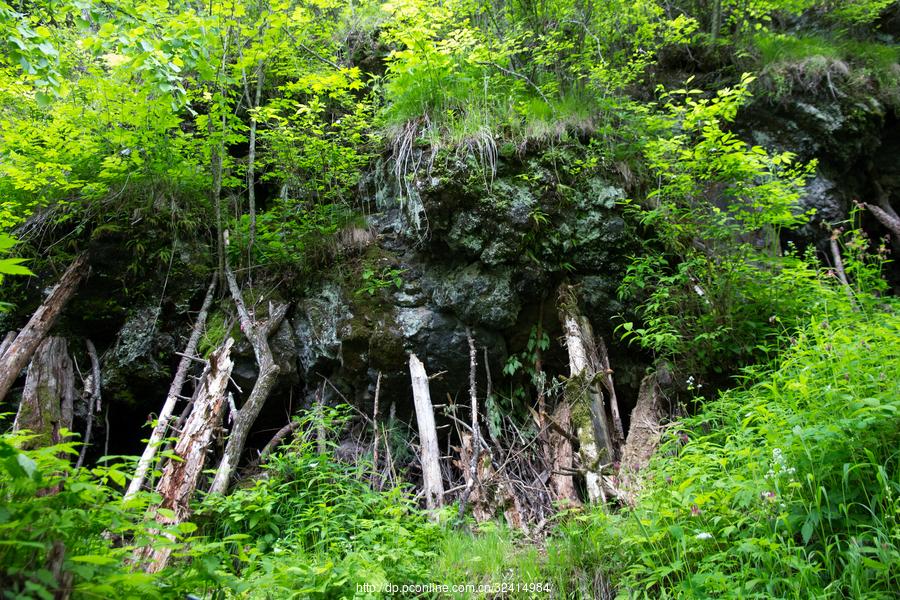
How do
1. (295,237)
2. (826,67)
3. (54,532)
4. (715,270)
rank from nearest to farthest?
(54,532)
(715,270)
(295,237)
(826,67)

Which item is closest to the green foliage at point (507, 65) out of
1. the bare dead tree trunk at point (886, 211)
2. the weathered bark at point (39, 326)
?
the bare dead tree trunk at point (886, 211)

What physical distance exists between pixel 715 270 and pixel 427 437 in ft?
11.0

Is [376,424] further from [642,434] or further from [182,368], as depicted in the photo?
[642,434]

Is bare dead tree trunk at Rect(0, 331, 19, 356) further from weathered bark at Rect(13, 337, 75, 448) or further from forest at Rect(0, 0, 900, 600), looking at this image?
weathered bark at Rect(13, 337, 75, 448)

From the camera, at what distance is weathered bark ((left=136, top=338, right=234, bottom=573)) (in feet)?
13.8

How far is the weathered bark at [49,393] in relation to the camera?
17.3 feet

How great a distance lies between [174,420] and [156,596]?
176 inches

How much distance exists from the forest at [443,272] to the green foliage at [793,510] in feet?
0.24

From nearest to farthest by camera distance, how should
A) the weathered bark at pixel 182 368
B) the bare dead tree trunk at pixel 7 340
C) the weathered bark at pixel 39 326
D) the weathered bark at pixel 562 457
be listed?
the weathered bark at pixel 562 457 < the weathered bark at pixel 182 368 < the weathered bark at pixel 39 326 < the bare dead tree trunk at pixel 7 340

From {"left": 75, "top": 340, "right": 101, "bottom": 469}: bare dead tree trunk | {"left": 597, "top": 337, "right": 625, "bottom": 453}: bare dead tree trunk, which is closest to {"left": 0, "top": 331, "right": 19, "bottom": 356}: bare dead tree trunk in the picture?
{"left": 75, "top": 340, "right": 101, "bottom": 469}: bare dead tree trunk

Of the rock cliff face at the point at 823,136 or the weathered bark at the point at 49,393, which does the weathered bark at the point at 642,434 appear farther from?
the weathered bark at the point at 49,393

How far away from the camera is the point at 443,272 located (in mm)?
5867

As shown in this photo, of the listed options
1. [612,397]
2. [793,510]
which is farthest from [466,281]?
[793,510]

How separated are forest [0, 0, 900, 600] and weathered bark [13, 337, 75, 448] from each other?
3cm
